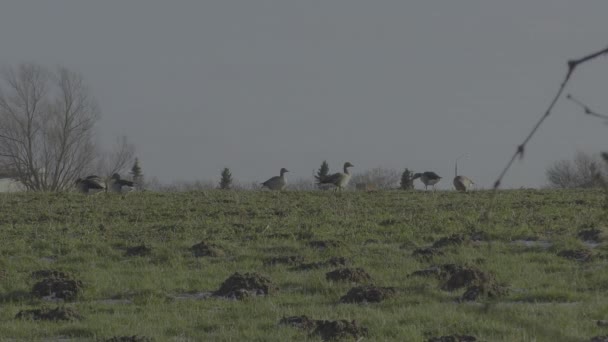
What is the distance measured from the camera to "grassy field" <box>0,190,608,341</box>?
9.65 meters

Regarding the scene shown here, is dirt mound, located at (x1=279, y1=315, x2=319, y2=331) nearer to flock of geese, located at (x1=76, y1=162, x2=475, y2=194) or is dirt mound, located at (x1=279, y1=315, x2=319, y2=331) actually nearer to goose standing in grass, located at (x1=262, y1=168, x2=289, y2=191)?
flock of geese, located at (x1=76, y1=162, x2=475, y2=194)

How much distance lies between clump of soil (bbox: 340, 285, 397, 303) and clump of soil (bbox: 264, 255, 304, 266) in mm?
3689

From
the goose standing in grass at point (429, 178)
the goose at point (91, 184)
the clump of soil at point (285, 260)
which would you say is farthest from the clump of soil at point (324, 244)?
the goose standing in grass at point (429, 178)

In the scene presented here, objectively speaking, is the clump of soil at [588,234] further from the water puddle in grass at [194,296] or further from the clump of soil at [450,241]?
the water puddle in grass at [194,296]

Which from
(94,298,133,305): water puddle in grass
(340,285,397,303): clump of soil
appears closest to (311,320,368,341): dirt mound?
(340,285,397,303): clump of soil

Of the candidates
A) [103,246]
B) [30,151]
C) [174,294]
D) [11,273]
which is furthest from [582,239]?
[30,151]

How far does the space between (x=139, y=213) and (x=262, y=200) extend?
4899 mm

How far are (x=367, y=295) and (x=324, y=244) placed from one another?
5.84 metres

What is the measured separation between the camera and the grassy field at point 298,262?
9.65 meters

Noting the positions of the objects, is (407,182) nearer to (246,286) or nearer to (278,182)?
(278,182)

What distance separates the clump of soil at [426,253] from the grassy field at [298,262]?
83 millimetres

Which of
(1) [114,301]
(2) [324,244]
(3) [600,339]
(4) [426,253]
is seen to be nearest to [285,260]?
(2) [324,244]

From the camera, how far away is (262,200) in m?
27.4

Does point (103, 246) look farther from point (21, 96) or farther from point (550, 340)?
point (21, 96)
